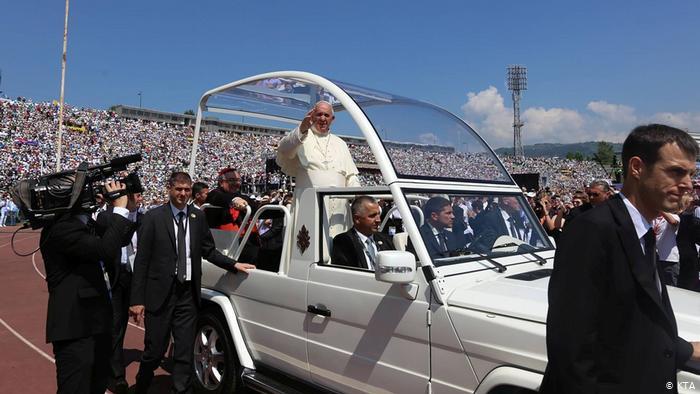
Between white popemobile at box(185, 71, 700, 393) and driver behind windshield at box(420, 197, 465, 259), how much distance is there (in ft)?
0.16

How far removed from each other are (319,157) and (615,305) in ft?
10.0

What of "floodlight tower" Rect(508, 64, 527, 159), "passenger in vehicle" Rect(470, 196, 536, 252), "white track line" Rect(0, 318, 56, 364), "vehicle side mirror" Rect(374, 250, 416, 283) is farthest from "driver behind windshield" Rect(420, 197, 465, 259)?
"floodlight tower" Rect(508, 64, 527, 159)

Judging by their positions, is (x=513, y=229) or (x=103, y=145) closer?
(x=513, y=229)

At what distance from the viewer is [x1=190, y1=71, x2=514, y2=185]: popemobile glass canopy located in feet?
11.0

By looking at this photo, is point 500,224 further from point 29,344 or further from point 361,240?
point 29,344

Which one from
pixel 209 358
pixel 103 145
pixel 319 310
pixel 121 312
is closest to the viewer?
pixel 319 310

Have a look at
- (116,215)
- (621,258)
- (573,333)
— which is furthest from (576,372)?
(116,215)

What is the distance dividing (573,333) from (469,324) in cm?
104

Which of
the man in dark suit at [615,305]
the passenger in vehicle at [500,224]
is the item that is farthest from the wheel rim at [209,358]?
the man in dark suit at [615,305]

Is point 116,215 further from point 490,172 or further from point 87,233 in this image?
point 490,172

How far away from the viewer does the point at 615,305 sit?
149 cm

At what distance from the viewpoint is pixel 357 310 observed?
3080 mm

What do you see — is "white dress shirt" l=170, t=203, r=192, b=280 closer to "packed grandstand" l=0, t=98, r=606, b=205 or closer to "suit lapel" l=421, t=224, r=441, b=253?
"suit lapel" l=421, t=224, r=441, b=253

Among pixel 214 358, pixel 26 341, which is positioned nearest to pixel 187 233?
pixel 214 358
